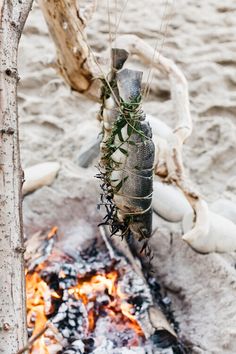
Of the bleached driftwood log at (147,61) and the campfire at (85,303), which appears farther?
the bleached driftwood log at (147,61)

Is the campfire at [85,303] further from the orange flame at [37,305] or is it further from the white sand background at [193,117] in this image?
the white sand background at [193,117]

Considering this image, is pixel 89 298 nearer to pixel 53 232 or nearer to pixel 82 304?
pixel 82 304

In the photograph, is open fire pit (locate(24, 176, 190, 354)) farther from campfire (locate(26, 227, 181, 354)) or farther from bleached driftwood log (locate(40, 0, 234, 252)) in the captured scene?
bleached driftwood log (locate(40, 0, 234, 252))

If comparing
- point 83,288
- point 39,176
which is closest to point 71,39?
point 39,176

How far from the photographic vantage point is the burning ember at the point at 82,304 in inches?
67.4

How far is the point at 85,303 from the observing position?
1848mm

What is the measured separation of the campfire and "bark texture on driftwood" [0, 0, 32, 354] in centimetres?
44

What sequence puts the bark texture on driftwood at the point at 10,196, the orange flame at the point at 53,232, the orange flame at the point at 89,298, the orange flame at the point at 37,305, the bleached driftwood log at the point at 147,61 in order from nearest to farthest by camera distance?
the bark texture on driftwood at the point at 10,196, the orange flame at the point at 37,305, the orange flame at the point at 89,298, the bleached driftwood log at the point at 147,61, the orange flame at the point at 53,232

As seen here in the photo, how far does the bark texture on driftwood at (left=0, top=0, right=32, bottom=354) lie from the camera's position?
1200mm

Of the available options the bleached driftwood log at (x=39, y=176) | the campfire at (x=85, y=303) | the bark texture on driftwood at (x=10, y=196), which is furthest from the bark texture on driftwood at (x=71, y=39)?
the campfire at (x=85, y=303)

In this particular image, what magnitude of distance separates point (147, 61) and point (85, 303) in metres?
1.00

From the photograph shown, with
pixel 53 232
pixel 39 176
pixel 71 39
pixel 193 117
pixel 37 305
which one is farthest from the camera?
pixel 193 117

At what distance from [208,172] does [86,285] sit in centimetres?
87

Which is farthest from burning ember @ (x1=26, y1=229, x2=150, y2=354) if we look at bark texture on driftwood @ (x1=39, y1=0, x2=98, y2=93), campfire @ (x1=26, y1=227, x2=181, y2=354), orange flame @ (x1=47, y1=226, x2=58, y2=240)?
bark texture on driftwood @ (x1=39, y1=0, x2=98, y2=93)
